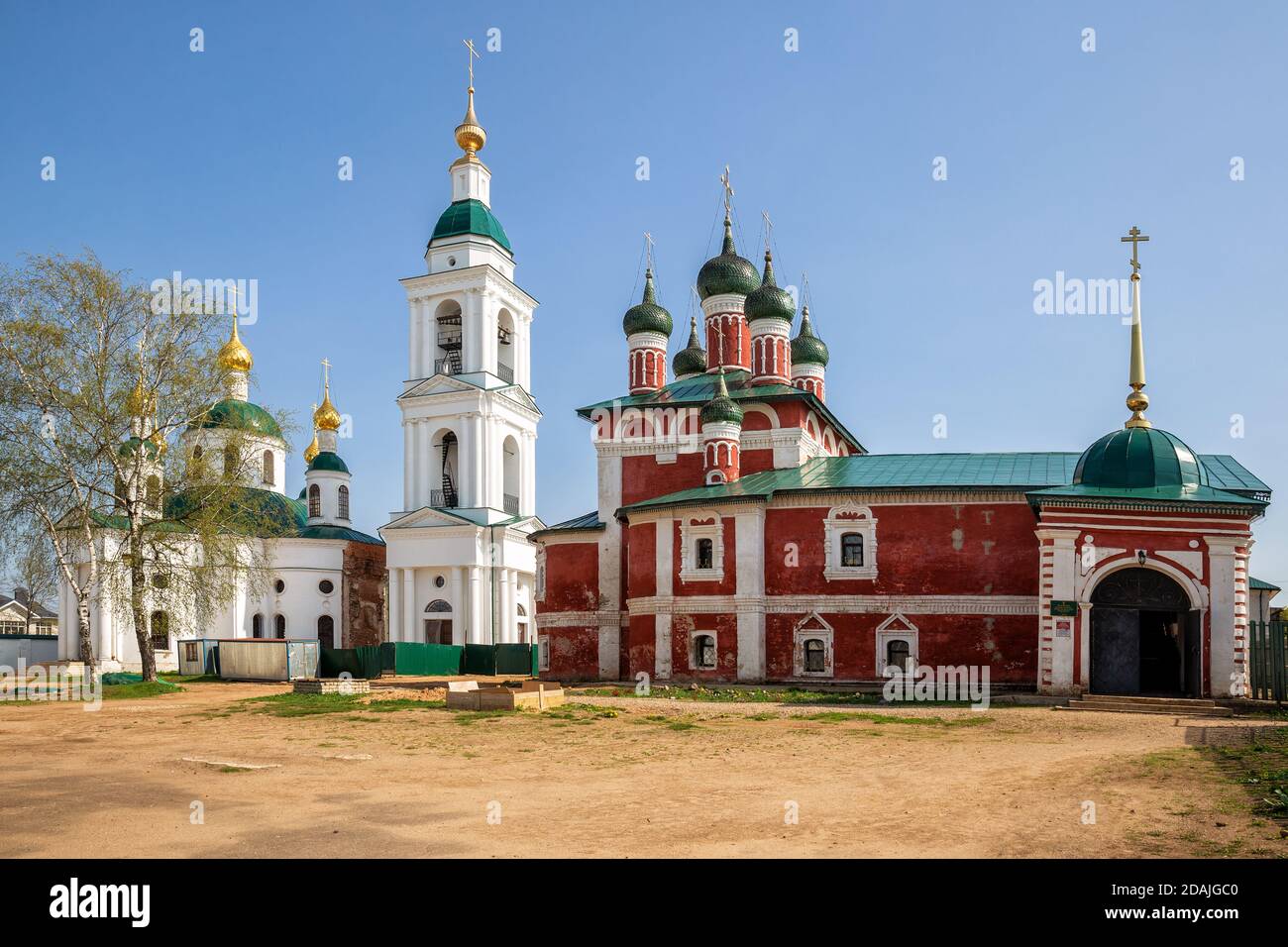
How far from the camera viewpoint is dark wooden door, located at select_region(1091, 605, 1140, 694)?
25.1 metres

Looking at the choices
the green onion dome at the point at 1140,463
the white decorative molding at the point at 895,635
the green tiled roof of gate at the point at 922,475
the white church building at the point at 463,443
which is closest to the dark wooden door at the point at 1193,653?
the green onion dome at the point at 1140,463

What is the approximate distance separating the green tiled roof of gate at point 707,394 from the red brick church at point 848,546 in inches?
4.9

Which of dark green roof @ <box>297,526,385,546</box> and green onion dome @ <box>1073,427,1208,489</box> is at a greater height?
green onion dome @ <box>1073,427,1208,489</box>

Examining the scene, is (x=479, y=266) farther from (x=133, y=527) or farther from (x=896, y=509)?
(x=896, y=509)

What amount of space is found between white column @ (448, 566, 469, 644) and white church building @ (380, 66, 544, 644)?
6 centimetres

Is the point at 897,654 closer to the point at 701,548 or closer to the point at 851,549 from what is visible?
the point at 851,549

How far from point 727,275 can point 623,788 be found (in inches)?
1143

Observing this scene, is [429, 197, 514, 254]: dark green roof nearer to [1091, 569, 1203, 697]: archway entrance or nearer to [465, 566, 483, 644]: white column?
[465, 566, 483, 644]: white column

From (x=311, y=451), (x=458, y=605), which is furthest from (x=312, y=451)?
(x=458, y=605)

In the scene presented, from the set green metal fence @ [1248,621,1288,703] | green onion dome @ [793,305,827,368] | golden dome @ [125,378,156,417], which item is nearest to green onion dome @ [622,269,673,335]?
green onion dome @ [793,305,827,368]

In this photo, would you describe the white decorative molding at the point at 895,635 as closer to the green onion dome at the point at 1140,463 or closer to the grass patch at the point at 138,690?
the green onion dome at the point at 1140,463

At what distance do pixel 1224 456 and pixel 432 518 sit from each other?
29.6 meters

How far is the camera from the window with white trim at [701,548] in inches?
1196
